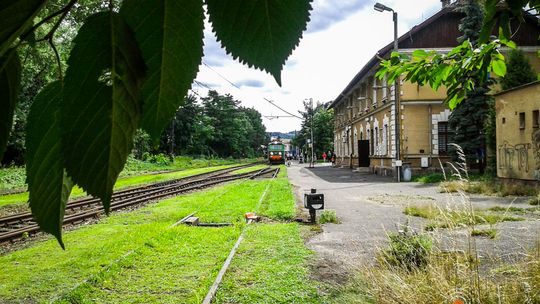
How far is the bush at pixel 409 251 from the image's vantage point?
547 centimetres

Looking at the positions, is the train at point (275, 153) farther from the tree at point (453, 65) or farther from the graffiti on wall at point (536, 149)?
the tree at point (453, 65)

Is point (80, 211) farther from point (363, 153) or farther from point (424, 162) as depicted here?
point (363, 153)

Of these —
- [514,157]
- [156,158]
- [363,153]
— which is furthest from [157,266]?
[363,153]

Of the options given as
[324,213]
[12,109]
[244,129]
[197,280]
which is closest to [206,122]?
[244,129]

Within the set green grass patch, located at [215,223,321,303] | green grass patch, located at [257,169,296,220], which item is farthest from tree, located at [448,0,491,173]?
green grass patch, located at [215,223,321,303]

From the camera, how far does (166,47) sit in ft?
1.09

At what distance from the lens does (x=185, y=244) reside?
7633 mm

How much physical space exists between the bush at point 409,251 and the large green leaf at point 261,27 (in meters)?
5.42

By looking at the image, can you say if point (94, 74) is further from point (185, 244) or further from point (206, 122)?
point (185, 244)

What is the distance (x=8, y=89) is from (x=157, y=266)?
A: 258 inches

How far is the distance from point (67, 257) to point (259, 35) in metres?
7.55

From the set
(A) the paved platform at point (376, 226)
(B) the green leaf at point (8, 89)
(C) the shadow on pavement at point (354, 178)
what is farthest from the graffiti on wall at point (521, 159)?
(B) the green leaf at point (8, 89)

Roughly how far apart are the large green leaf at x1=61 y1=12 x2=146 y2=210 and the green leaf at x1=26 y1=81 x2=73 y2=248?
40mm

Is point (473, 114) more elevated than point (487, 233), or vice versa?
point (473, 114)
